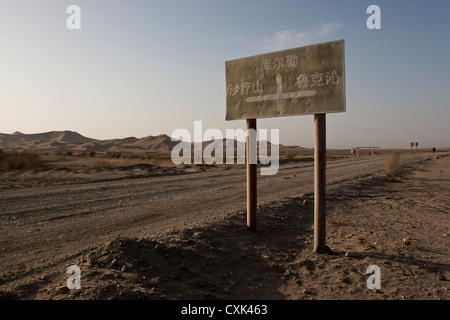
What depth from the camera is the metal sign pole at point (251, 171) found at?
5887 mm

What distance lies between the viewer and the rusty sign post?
4.84 metres

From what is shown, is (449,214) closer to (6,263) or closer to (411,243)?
(411,243)

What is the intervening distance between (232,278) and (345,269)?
1712 mm

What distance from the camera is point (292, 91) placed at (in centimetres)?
524

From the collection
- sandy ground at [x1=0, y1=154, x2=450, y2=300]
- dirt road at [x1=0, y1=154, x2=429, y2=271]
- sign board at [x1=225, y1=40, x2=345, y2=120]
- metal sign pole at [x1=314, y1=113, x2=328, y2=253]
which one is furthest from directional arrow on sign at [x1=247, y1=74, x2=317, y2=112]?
dirt road at [x1=0, y1=154, x2=429, y2=271]

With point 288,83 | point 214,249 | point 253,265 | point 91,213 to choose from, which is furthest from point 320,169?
point 91,213

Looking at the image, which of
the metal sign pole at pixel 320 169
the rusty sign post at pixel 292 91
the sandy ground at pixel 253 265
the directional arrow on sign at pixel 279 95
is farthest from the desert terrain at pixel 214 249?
the directional arrow on sign at pixel 279 95

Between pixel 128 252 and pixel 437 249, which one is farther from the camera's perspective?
pixel 437 249

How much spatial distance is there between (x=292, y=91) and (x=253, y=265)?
292cm

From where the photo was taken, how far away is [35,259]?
448 centimetres

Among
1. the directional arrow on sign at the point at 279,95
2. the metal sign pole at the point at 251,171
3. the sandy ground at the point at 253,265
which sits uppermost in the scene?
the directional arrow on sign at the point at 279,95

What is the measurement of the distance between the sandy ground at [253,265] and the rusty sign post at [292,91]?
0.69 meters

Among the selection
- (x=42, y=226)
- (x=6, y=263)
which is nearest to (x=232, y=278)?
(x=6, y=263)

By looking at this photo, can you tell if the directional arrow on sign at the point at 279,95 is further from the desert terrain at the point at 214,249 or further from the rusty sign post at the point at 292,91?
the desert terrain at the point at 214,249
